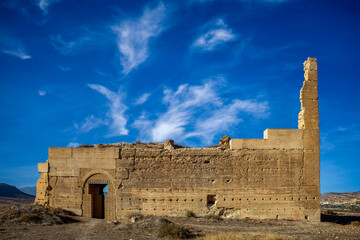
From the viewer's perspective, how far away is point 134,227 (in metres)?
11.6

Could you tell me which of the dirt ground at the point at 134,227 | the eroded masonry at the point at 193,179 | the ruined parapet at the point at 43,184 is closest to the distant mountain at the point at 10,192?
the ruined parapet at the point at 43,184

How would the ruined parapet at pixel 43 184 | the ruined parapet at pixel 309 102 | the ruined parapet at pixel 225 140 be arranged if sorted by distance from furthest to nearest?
the ruined parapet at pixel 225 140 → the ruined parapet at pixel 309 102 → the ruined parapet at pixel 43 184

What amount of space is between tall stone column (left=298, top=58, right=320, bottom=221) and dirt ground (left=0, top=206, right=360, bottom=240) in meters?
1.25

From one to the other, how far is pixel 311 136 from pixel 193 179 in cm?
562

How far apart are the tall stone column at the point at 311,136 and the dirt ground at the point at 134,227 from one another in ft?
4.10

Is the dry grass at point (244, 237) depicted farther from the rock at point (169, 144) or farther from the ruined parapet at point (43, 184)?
the ruined parapet at point (43, 184)

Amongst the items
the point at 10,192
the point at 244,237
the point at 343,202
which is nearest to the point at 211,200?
the point at 244,237

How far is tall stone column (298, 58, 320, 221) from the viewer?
46.1 ft

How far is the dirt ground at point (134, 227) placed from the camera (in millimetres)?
10555

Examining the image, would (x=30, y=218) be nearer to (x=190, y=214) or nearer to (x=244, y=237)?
(x=190, y=214)

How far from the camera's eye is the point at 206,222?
1276 centimetres

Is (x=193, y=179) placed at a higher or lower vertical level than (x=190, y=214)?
higher

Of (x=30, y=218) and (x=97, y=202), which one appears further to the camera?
(x=97, y=202)

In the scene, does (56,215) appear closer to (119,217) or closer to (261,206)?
(119,217)
